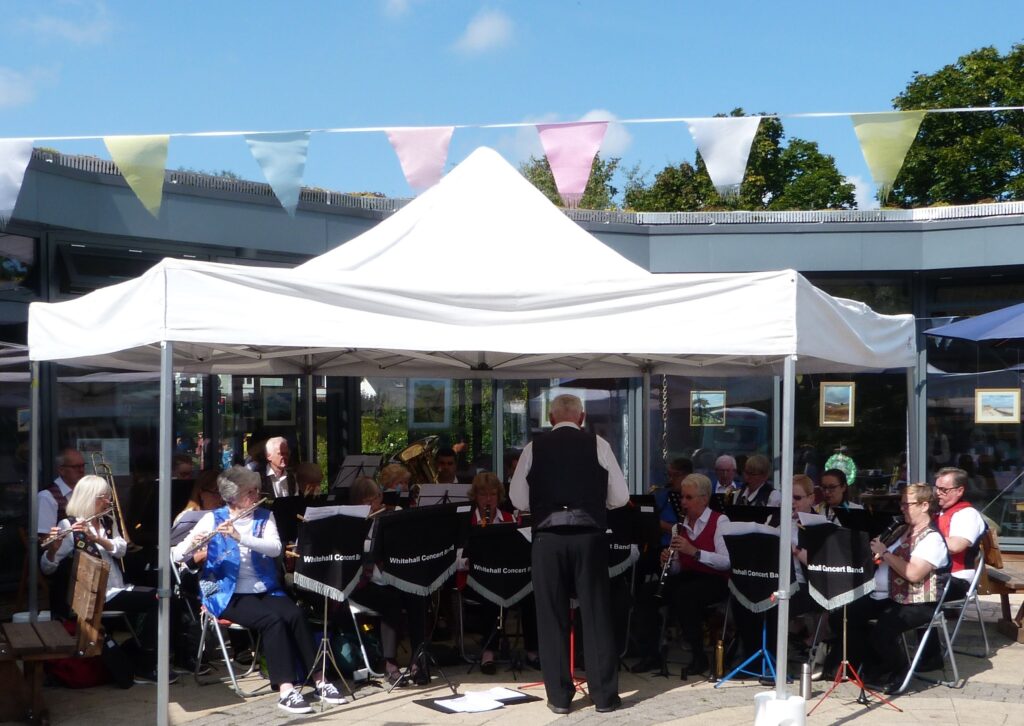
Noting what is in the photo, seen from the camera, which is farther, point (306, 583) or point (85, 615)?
point (306, 583)

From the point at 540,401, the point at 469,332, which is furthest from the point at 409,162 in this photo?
the point at 540,401

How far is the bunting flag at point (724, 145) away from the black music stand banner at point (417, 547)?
252cm

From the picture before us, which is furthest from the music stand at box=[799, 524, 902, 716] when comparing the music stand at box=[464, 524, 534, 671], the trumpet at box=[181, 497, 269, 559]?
the trumpet at box=[181, 497, 269, 559]

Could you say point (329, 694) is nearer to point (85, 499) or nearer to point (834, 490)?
point (85, 499)

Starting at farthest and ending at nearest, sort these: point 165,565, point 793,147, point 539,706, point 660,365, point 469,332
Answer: point 793,147
point 660,365
point 539,706
point 469,332
point 165,565

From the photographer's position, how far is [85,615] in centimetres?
561

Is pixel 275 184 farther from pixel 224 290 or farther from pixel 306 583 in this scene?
pixel 306 583

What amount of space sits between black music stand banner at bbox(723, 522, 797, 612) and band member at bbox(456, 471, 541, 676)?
116cm

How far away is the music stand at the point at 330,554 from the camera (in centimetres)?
596

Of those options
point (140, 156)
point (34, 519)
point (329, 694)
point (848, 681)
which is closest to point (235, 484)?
point (329, 694)

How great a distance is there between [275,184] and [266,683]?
9.58ft

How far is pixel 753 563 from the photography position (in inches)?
241

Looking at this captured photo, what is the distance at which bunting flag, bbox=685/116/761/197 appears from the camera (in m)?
6.74

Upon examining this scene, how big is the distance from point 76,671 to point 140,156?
2.92 metres
